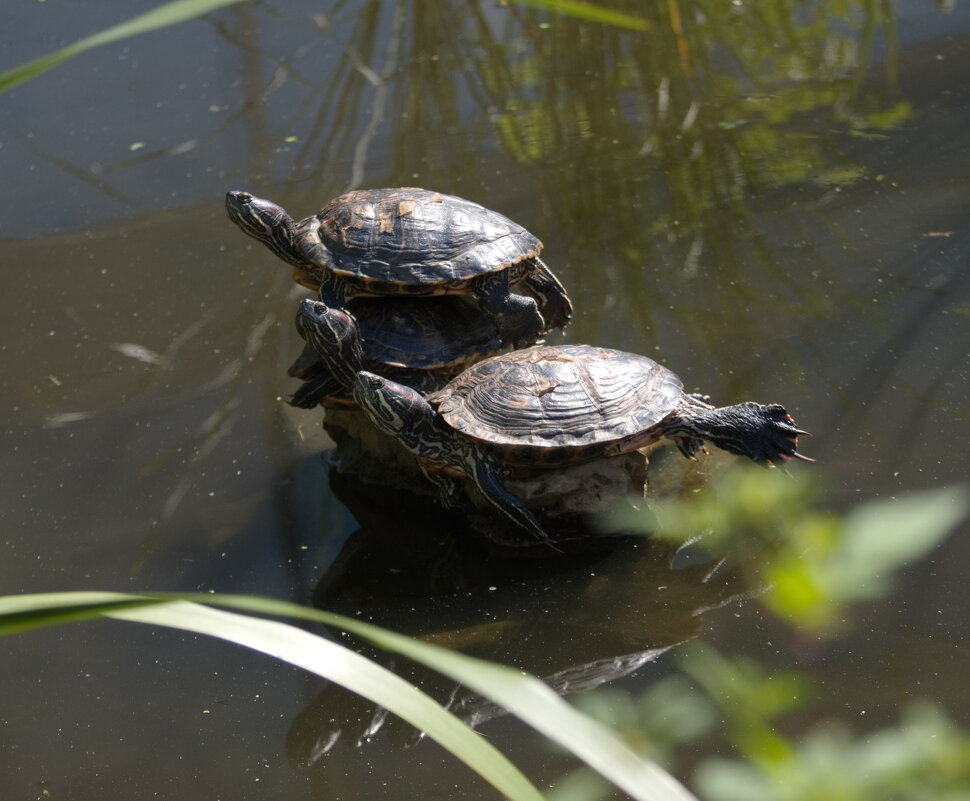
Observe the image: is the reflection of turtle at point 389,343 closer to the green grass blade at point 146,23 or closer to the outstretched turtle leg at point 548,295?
the outstretched turtle leg at point 548,295

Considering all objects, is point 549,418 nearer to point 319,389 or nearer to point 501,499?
point 501,499

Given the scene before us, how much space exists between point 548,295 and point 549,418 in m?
0.75

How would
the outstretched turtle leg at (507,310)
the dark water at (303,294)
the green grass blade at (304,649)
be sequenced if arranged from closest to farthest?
the green grass blade at (304,649) → the dark water at (303,294) → the outstretched turtle leg at (507,310)

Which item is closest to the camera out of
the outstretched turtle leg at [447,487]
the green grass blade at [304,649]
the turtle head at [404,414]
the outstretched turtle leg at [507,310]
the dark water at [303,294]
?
the green grass blade at [304,649]

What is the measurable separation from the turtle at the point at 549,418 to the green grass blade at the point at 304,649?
175cm

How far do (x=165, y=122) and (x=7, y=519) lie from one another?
2.81 meters

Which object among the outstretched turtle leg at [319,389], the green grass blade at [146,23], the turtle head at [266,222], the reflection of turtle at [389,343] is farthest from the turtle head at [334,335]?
the green grass blade at [146,23]

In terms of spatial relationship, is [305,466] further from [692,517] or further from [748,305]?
[692,517]

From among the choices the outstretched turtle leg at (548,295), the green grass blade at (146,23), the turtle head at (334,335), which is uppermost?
the green grass blade at (146,23)

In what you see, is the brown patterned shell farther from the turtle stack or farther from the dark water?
the dark water

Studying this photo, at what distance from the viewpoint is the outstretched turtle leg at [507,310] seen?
2.98 metres

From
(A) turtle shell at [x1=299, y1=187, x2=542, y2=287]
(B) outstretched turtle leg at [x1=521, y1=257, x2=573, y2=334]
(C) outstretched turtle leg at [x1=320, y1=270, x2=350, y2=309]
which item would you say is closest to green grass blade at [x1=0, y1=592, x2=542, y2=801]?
(A) turtle shell at [x1=299, y1=187, x2=542, y2=287]

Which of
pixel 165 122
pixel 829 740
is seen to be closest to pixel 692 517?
pixel 829 740

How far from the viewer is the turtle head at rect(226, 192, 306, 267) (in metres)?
3.23
